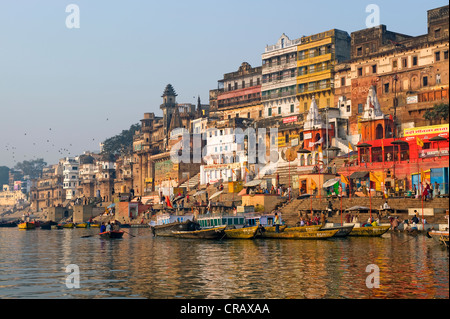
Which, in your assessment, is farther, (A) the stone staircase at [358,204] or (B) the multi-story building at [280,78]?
(B) the multi-story building at [280,78]

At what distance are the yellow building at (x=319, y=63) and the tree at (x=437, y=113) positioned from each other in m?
15.8

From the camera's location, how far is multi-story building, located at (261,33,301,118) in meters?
79.9

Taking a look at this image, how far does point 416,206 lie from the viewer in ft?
152

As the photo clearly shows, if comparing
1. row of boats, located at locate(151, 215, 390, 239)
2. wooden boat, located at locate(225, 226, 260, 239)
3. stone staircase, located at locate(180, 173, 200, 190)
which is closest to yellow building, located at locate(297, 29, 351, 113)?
stone staircase, located at locate(180, 173, 200, 190)

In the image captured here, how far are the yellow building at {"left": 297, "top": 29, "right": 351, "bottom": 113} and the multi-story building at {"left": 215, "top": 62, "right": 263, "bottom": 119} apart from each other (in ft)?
32.1

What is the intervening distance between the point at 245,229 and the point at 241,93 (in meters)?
49.2

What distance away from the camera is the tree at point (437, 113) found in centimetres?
5830

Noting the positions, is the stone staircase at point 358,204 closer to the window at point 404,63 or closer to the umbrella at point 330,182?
the umbrella at point 330,182

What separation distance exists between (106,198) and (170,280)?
10576 cm

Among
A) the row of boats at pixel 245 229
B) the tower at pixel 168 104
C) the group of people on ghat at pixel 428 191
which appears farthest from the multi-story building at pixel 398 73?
the tower at pixel 168 104

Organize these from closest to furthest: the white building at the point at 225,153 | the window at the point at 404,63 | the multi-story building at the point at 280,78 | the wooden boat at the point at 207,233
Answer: the wooden boat at the point at 207,233
the window at the point at 404,63
the white building at the point at 225,153
the multi-story building at the point at 280,78

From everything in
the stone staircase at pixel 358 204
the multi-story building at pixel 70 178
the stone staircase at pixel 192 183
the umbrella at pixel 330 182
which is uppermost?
the multi-story building at pixel 70 178

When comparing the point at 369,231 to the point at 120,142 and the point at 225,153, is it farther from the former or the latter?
the point at 120,142

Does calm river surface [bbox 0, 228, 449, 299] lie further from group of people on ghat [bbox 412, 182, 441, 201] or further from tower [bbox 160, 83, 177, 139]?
tower [bbox 160, 83, 177, 139]
